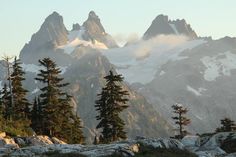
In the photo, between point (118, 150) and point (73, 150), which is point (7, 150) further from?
point (118, 150)

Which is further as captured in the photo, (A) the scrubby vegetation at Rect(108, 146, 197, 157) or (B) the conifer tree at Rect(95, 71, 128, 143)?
(B) the conifer tree at Rect(95, 71, 128, 143)

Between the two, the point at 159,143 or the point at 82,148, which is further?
the point at 159,143

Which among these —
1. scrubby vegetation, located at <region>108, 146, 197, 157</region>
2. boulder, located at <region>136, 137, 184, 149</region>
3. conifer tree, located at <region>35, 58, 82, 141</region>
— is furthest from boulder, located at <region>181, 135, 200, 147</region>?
conifer tree, located at <region>35, 58, 82, 141</region>

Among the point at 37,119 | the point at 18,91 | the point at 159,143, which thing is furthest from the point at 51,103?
the point at 159,143

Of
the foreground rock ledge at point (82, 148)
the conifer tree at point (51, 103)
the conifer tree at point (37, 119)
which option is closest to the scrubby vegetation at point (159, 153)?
the foreground rock ledge at point (82, 148)

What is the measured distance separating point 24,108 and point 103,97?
14.3 metres

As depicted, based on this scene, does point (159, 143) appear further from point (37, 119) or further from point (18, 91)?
point (18, 91)

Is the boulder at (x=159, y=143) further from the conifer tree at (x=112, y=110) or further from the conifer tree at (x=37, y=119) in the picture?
the conifer tree at (x=37, y=119)

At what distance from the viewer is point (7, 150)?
3716 cm

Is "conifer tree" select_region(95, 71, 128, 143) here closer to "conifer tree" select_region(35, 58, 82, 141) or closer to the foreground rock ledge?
"conifer tree" select_region(35, 58, 82, 141)

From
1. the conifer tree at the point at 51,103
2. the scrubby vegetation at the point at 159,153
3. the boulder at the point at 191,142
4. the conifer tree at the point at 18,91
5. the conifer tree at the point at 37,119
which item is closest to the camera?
the scrubby vegetation at the point at 159,153

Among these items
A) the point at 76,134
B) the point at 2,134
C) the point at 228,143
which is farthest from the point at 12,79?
the point at 228,143

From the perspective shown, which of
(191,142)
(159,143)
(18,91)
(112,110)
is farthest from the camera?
(18,91)

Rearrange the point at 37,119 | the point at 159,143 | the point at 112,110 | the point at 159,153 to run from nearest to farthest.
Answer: the point at 159,153, the point at 159,143, the point at 112,110, the point at 37,119
